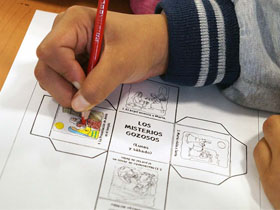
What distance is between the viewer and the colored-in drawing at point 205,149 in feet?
1.40

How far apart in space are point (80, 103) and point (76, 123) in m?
0.05

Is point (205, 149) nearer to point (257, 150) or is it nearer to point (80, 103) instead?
point (257, 150)

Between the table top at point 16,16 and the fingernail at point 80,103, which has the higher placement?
the table top at point 16,16

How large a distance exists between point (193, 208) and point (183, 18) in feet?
0.84

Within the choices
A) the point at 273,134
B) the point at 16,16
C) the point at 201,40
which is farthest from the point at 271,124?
the point at 16,16

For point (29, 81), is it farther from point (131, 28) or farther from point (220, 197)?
point (220, 197)

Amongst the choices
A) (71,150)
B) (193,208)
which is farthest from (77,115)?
(193,208)

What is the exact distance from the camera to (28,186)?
37cm

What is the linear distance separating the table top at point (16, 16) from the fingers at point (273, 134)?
12.4 inches

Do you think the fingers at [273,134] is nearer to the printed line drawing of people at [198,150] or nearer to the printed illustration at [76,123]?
the printed line drawing of people at [198,150]

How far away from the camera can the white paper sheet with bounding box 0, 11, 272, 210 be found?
1.25 feet

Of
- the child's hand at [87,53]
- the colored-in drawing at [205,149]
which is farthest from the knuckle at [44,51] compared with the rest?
the colored-in drawing at [205,149]

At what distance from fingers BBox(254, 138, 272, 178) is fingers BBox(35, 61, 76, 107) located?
266 mm

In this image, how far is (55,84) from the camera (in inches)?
16.2
